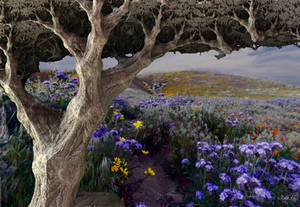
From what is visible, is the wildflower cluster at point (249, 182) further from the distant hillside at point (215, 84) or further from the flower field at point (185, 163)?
the distant hillside at point (215, 84)

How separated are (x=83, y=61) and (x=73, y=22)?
1.18 m

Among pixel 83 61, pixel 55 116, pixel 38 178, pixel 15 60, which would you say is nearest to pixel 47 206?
pixel 38 178

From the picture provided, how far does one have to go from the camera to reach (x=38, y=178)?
8.57 feet

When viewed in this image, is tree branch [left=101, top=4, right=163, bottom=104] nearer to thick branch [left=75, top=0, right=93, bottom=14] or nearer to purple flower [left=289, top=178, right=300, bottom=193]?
thick branch [left=75, top=0, right=93, bottom=14]

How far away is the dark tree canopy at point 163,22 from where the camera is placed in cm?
310

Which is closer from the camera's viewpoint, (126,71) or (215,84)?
(126,71)

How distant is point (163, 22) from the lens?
3.44 m

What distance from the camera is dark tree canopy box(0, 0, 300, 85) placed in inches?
122

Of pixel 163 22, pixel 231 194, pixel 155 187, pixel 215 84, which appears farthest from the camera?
pixel 215 84

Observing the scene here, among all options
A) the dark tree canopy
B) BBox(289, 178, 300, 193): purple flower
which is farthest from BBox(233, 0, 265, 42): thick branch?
BBox(289, 178, 300, 193): purple flower

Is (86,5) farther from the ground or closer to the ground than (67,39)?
farther from the ground

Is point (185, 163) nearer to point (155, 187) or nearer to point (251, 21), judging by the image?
point (155, 187)

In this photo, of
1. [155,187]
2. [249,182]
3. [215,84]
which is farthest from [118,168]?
[215,84]

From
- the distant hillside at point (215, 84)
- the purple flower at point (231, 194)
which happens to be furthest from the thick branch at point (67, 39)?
the distant hillside at point (215, 84)
